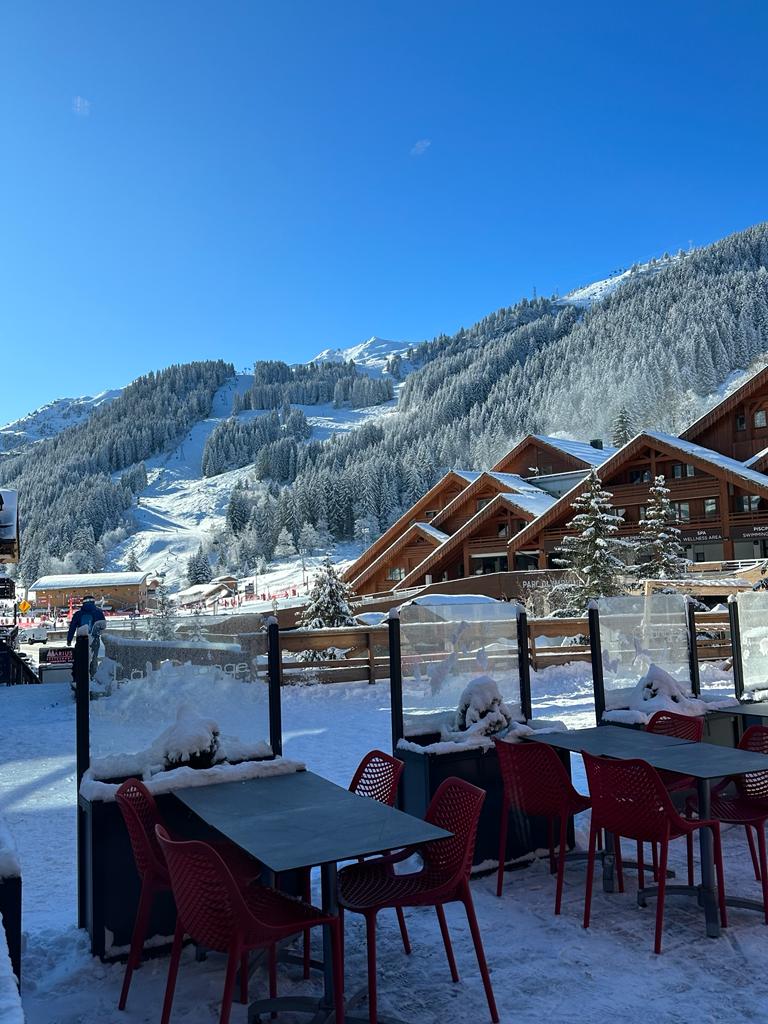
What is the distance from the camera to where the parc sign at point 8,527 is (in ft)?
73.5

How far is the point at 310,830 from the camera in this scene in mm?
3514

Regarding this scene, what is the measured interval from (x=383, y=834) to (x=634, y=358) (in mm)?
134102

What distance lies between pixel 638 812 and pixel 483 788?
1291mm

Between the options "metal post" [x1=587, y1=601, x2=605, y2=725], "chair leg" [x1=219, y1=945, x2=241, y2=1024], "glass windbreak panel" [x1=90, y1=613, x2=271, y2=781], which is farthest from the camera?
"metal post" [x1=587, y1=601, x2=605, y2=725]

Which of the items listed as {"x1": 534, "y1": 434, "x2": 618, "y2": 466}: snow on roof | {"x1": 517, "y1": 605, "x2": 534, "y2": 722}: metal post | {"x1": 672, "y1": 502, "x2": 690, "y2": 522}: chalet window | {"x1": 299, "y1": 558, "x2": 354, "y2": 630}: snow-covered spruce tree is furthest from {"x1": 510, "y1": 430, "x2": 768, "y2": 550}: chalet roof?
{"x1": 517, "y1": 605, "x2": 534, "y2": 722}: metal post

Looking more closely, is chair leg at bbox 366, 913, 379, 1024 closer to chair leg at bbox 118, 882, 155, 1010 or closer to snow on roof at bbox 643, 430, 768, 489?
chair leg at bbox 118, 882, 155, 1010

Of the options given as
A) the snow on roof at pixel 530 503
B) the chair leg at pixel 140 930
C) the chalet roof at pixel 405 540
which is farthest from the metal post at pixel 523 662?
the chalet roof at pixel 405 540

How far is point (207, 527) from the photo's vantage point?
456ft

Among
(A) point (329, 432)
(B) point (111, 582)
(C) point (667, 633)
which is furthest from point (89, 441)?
(C) point (667, 633)

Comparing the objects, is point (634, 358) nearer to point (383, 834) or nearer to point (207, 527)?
point (207, 527)

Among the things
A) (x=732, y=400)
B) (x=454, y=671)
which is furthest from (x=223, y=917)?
(x=732, y=400)

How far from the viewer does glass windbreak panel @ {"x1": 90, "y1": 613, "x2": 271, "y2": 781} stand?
461cm

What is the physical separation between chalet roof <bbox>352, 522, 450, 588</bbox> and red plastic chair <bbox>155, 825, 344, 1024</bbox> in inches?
1330

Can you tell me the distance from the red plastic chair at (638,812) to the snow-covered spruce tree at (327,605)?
16.3 metres
